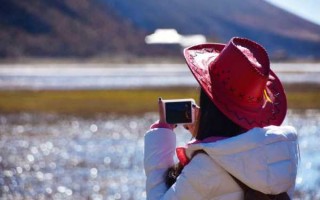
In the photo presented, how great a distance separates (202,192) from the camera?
2580 millimetres

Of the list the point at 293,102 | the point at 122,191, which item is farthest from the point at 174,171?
the point at 293,102

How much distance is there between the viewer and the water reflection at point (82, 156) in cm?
937

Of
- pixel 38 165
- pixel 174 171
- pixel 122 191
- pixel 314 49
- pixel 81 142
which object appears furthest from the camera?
pixel 314 49

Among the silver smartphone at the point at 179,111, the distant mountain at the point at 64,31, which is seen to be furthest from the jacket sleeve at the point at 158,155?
the distant mountain at the point at 64,31

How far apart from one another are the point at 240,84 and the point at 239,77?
22 millimetres

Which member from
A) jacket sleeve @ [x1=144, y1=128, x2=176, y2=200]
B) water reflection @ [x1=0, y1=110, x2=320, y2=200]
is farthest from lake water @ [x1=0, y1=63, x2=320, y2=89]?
jacket sleeve @ [x1=144, y1=128, x2=176, y2=200]

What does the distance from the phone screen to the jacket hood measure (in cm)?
23

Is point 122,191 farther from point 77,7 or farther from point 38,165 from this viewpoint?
point 77,7

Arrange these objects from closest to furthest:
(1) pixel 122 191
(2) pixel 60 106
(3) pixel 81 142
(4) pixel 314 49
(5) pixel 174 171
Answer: (5) pixel 174 171
(1) pixel 122 191
(3) pixel 81 142
(2) pixel 60 106
(4) pixel 314 49

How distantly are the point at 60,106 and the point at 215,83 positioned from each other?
19340 mm

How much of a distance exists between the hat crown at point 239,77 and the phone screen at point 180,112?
8.0 inches

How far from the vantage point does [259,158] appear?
8.25ft

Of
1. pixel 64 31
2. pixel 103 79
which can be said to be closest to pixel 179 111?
pixel 103 79

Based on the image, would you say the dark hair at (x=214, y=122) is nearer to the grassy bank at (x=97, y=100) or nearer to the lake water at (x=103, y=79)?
the grassy bank at (x=97, y=100)
